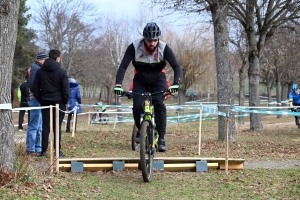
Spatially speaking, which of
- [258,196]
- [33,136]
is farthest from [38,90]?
[258,196]

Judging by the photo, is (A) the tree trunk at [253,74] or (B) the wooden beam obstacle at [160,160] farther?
(A) the tree trunk at [253,74]

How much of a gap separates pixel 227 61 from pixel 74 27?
28731mm

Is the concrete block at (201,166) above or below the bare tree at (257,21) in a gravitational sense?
below

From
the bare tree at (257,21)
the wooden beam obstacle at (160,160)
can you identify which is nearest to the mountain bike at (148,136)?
the wooden beam obstacle at (160,160)

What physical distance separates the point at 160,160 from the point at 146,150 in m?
0.86

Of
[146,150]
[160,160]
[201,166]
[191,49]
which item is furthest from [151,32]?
[191,49]

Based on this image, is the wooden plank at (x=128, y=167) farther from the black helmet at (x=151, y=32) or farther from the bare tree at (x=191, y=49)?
the bare tree at (x=191, y=49)

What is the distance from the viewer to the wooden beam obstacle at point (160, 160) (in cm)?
682

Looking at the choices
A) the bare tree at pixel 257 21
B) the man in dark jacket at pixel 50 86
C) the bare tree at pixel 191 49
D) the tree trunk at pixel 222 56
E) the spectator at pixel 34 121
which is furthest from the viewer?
the bare tree at pixel 191 49

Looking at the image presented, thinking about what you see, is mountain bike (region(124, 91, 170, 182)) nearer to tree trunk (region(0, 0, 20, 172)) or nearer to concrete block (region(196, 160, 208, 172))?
concrete block (region(196, 160, 208, 172))

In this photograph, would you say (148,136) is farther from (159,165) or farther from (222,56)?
(222,56)

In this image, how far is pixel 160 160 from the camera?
276 inches

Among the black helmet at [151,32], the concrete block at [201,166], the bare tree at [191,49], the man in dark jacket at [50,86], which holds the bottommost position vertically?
the concrete block at [201,166]

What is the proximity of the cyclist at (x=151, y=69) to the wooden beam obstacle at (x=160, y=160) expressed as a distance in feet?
1.32
